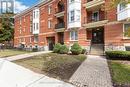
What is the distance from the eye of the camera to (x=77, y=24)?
32062mm

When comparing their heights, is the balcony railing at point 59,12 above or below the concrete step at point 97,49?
above

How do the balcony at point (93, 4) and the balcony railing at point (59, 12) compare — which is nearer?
the balcony at point (93, 4)

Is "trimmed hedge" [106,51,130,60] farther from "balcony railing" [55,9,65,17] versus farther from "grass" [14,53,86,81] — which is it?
"balcony railing" [55,9,65,17]

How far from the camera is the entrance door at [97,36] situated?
3110cm

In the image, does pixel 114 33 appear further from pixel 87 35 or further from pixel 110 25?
pixel 87 35

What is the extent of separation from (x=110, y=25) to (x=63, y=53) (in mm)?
8220

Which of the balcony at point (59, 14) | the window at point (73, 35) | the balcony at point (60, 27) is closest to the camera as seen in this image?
the window at point (73, 35)

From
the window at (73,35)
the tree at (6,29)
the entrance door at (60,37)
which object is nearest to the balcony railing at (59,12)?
the entrance door at (60,37)

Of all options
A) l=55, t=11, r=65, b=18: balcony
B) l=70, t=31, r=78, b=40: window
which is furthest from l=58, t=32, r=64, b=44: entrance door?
l=70, t=31, r=78, b=40: window

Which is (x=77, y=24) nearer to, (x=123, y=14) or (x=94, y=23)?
(x=94, y=23)

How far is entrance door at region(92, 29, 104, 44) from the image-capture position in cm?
3110

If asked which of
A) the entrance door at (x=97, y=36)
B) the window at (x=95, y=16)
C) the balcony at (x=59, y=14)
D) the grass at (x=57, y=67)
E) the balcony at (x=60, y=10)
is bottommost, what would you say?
the grass at (x=57, y=67)

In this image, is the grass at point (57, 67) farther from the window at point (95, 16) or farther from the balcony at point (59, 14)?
the balcony at point (59, 14)

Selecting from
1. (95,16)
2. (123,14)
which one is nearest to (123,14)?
(123,14)
